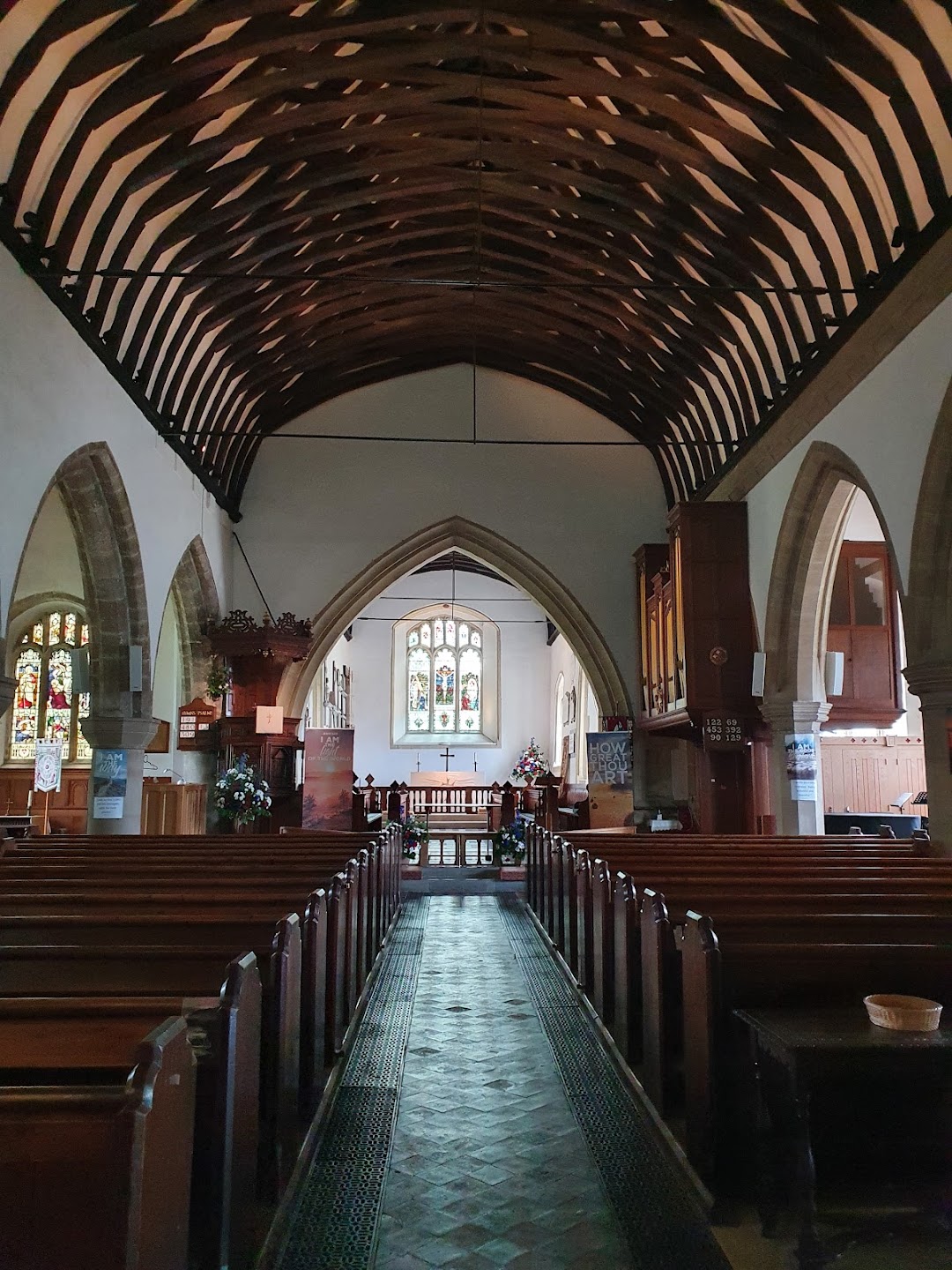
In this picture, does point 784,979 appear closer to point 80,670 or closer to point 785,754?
point 785,754

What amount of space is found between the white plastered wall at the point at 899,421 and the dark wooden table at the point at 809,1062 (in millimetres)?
4736

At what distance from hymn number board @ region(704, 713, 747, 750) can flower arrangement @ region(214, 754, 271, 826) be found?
15.1 feet

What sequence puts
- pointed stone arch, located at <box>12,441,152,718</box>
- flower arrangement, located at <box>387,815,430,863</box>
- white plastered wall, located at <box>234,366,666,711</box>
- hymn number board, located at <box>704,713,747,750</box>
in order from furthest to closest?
white plastered wall, located at <box>234,366,666,711</box> < flower arrangement, located at <box>387,815,430,863</box> < hymn number board, located at <box>704,713,747,750</box> < pointed stone arch, located at <box>12,441,152,718</box>

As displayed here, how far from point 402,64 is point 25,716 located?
10.2m

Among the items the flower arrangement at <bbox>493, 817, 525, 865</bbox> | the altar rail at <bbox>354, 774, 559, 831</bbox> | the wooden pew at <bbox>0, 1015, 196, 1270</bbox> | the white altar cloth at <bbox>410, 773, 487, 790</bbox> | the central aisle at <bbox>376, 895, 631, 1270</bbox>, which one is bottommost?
the central aisle at <bbox>376, 895, 631, 1270</bbox>

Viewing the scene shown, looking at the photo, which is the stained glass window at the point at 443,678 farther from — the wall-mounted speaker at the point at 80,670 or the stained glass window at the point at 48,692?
the wall-mounted speaker at the point at 80,670

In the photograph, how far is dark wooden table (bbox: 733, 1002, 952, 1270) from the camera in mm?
2256

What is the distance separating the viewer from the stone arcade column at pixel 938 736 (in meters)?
6.32

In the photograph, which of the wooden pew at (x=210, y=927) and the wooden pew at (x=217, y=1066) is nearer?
the wooden pew at (x=217, y=1066)

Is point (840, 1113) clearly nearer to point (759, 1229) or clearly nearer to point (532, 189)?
point (759, 1229)

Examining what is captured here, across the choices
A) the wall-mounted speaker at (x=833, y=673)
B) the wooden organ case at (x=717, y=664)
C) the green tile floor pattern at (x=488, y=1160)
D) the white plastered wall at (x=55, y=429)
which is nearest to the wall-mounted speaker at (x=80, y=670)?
the white plastered wall at (x=55, y=429)

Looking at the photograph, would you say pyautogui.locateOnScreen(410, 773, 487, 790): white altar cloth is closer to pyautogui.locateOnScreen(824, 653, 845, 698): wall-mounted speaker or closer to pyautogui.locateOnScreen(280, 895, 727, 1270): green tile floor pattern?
pyautogui.locateOnScreen(824, 653, 845, 698): wall-mounted speaker

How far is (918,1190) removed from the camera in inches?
103

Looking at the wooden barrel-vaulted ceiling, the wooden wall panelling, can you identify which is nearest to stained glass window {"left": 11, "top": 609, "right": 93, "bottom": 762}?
the wooden barrel-vaulted ceiling
